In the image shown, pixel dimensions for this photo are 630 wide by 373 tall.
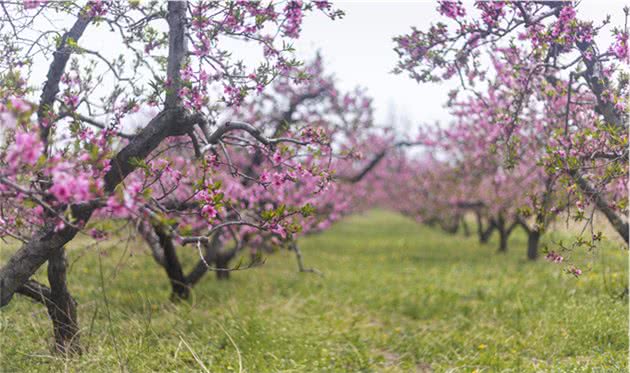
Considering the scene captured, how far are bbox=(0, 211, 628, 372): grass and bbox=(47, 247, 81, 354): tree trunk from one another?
168mm

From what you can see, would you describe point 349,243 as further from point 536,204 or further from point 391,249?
point 536,204

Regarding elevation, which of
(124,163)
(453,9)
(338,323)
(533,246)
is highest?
(453,9)

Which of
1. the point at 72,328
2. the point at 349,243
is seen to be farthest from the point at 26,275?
the point at 349,243

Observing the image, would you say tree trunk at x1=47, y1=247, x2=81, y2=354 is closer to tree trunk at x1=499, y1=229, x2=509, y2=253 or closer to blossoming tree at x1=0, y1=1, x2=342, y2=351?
blossoming tree at x1=0, y1=1, x2=342, y2=351

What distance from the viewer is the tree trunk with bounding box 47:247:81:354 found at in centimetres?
553

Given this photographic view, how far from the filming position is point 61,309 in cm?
565

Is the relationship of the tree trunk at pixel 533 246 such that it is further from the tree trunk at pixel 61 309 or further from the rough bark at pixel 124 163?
the tree trunk at pixel 61 309

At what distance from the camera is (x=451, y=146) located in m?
14.8

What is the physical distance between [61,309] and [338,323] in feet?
12.9

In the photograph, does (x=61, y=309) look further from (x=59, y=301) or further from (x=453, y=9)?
(x=453, y=9)

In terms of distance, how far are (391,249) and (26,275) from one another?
14.4 m

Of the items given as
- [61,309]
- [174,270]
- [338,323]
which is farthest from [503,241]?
[61,309]

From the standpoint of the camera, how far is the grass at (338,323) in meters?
5.82

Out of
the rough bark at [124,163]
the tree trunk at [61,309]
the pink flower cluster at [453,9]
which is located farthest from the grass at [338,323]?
the pink flower cluster at [453,9]
